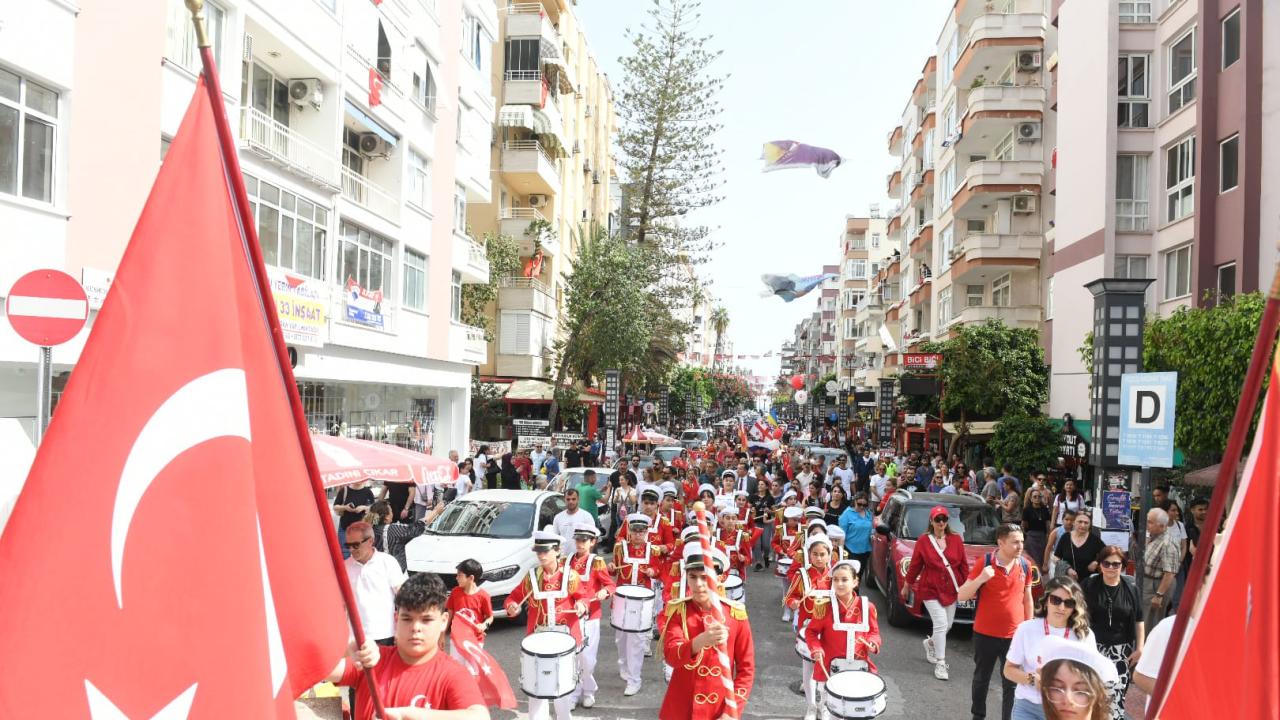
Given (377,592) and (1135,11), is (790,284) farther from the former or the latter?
(377,592)

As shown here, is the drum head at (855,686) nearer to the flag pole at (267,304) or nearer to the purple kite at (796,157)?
the flag pole at (267,304)

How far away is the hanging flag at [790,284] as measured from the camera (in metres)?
44.4

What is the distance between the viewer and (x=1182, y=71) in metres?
23.6

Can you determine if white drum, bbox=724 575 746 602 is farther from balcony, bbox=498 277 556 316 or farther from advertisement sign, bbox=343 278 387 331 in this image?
balcony, bbox=498 277 556 316

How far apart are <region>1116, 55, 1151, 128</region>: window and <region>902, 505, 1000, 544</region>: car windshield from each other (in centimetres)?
1604

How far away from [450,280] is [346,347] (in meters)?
7.11

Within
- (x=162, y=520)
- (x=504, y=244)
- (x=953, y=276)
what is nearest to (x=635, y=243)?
(x=504, y=244)

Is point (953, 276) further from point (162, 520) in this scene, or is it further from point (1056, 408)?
point (162, 520)

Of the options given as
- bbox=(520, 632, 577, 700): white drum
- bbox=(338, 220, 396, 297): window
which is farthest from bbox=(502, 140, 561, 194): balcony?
bbox=(520, 632, 577, 700): white drum

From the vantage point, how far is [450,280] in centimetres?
2831

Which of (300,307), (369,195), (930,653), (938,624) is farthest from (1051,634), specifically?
(369,195)

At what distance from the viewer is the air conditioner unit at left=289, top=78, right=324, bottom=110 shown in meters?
20.5

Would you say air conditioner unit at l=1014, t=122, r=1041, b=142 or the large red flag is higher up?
air conditioner unit at l=1014, t=122, r=1041, b=142

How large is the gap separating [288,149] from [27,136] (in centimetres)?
789
